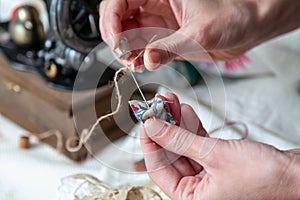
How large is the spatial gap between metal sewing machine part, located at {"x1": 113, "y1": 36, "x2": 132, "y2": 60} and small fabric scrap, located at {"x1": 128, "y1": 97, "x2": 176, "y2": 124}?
0.07m

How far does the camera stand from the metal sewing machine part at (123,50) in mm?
619

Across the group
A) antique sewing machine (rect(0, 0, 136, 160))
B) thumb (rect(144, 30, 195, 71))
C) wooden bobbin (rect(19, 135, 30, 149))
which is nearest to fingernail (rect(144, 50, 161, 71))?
thumb (rect(144, 30, 195, 71))

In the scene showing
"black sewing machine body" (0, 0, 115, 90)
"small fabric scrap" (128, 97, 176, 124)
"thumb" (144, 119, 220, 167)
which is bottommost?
"black sewing machine body" (0, 0, 115, 90)

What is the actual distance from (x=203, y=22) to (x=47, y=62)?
0.31 m

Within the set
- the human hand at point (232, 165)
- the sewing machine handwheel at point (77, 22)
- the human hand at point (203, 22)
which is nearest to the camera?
the human hand at point (232, 165)

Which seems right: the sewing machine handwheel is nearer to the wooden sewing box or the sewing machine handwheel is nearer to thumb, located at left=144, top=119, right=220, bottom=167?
the wooden sewing box

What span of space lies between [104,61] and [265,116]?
0.31 metres

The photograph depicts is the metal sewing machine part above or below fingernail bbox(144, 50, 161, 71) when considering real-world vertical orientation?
below

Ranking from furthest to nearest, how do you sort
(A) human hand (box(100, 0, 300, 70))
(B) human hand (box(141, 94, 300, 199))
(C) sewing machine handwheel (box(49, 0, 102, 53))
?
(C) sewing machine handwheel (box(49, 0, 102, 53))
(A) human hand (box(100, 0, 300, 70))
(B) human hand (box(141, 94, 300, 199))

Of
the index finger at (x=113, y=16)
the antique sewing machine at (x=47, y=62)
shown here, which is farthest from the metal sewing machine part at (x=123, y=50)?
the antique sewing machine at (x=47, y=62)

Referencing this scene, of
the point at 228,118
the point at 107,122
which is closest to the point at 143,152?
the point at 107,122

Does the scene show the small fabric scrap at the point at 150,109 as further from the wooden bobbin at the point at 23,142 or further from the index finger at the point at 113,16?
the wooden bobbin at the point at 23,142

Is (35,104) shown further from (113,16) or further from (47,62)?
(113,16)

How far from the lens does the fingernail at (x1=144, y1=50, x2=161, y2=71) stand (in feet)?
1.91
